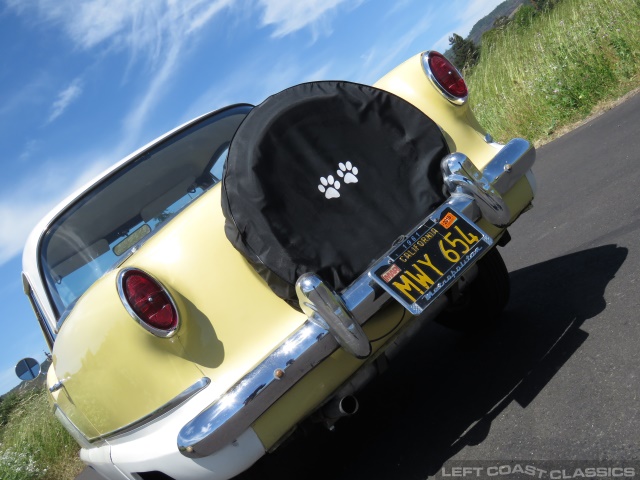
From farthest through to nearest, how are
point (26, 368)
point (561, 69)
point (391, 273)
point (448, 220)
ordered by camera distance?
point (561, 69) < point (26, 368) < point (448, 220) < point (391, 273)

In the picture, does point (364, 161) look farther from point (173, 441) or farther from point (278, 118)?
point (173, 441)

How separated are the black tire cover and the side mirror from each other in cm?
251

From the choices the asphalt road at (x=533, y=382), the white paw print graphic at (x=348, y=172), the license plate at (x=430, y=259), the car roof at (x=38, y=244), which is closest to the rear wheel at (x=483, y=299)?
the asphalt road at (x=533, y=382)

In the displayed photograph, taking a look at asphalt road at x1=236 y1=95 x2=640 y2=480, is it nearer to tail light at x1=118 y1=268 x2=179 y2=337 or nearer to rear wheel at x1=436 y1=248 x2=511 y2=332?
rear wheel at x1=436 y1=248 x2=511 y2=332

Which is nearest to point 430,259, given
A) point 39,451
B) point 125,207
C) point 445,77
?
point 445,77

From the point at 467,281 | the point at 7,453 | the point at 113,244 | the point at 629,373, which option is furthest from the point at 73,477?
the point at 629,373

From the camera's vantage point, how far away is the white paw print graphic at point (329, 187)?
2.81m

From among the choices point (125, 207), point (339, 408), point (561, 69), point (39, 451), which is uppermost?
point (125, 207)

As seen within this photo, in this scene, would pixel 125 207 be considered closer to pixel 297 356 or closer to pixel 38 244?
pixel 38 244

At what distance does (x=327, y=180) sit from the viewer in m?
2.83

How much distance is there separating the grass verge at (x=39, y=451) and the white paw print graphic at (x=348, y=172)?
5.12 meters

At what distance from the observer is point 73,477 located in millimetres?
6582

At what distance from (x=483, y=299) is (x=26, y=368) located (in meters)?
2.95

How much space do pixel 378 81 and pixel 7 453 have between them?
574cm
